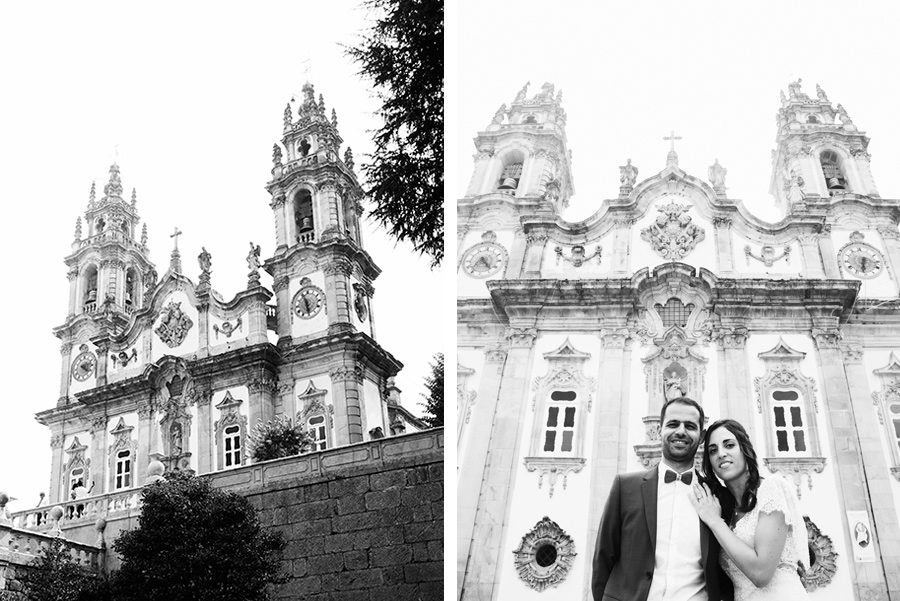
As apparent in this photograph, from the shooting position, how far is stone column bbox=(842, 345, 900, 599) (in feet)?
7.51

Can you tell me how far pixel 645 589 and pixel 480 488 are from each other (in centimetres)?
78

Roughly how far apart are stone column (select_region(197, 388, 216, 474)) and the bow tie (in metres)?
9.32

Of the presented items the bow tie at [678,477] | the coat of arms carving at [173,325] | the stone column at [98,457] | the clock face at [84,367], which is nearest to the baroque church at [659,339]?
the bow tie at [678,477]

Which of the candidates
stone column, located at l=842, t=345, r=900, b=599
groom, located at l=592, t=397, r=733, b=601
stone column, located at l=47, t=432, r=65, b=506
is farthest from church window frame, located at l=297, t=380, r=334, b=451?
groom, located at l=592, t=397, r=733, b=601

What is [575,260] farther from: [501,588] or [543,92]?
[501,588]

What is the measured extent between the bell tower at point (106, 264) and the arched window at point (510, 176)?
10.3m

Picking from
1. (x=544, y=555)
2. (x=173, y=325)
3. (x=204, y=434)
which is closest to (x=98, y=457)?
(x=204, y=434)

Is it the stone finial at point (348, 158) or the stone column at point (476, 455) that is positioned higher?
the stone finial at point (348, 158)

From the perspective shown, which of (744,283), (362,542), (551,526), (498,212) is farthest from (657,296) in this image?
(362,542)

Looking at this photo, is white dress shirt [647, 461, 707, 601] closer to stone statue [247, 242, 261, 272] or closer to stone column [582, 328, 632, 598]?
stone column [582, 328, 632, 598]

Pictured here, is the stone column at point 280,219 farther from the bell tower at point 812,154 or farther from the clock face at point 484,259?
the bell tower at point 812,154

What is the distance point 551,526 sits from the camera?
249 centimetres

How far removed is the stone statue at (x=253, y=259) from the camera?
11.9 m

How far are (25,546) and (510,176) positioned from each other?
5.25 metres
